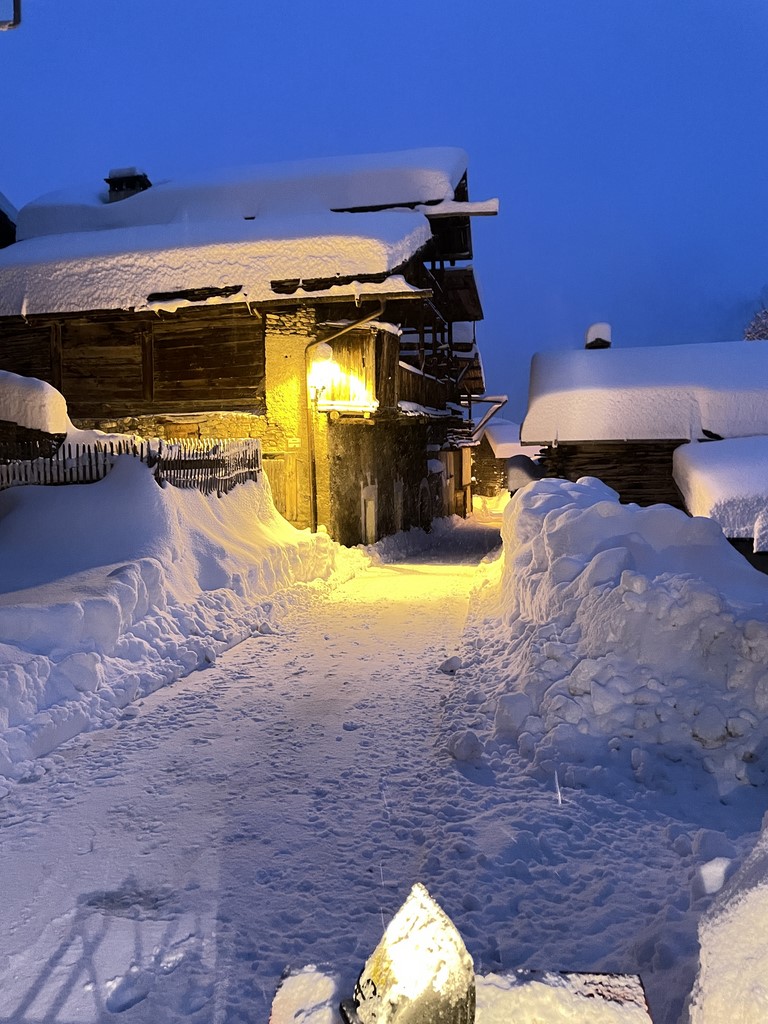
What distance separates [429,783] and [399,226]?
14.2 meters

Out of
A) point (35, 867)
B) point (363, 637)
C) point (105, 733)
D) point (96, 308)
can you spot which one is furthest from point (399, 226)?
point (35, 867)

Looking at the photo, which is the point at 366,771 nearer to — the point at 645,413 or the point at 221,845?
the point at 221,845

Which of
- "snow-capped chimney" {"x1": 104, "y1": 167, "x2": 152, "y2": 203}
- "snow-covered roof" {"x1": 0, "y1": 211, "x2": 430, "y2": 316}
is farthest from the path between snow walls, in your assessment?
"snow-capped chimney" {"x1": 104, "y1": 167, "x2": 152, "y2": 203}

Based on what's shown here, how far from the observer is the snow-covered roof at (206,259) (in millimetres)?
15539

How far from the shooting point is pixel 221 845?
13.5ft

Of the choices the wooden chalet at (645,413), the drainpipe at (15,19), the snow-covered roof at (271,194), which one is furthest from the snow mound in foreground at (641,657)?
the snow-covered roof at (271,194)

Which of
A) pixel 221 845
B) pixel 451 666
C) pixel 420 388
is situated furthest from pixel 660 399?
pixel 221 845

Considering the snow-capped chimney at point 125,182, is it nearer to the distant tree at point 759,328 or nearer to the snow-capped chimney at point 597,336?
the snow-capped chimney at point 597,336

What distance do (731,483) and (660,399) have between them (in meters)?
3.55

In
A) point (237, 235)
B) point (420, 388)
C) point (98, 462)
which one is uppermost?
point (237, 235)

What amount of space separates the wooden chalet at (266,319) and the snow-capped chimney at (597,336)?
4905 mm

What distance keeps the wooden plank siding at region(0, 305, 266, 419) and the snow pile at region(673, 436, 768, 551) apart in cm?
1005

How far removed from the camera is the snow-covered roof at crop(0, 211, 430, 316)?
15539 millimetres

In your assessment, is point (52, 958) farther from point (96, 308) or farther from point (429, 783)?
point (96, 308)
